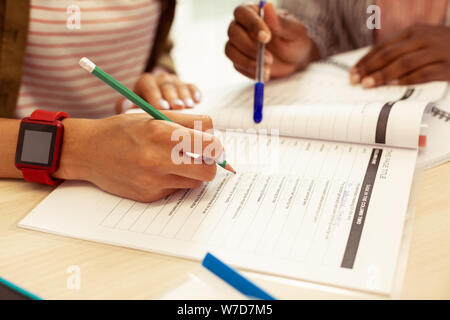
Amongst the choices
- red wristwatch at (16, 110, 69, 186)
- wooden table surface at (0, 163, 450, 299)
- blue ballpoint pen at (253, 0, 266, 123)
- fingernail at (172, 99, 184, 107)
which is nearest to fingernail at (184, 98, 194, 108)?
fingernail at (172, 99, 184, 107)

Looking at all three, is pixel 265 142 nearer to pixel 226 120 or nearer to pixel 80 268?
pixel 226 120

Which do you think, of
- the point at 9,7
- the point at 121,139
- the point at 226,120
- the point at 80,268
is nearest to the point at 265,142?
the point at 226,120

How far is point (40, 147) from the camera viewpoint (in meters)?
0.57

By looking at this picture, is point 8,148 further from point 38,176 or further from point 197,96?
point 197,96

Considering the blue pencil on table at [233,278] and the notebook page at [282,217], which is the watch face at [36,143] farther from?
the blue pencil on table at [233,278]

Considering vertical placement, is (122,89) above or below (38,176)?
above

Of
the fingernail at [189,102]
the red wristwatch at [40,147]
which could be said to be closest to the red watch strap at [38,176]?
the red wristwatch at [40,147]

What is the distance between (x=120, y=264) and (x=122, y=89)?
194 millimetres

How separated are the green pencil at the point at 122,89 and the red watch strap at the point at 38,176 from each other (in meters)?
0.15

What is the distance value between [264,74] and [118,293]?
472mm

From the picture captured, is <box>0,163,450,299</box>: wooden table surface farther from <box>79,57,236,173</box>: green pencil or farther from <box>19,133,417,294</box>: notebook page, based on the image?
<box>79,57,236,173</box>: green pencil

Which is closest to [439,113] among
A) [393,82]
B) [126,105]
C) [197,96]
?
[393,82]

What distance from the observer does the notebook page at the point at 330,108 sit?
1.96 ft
